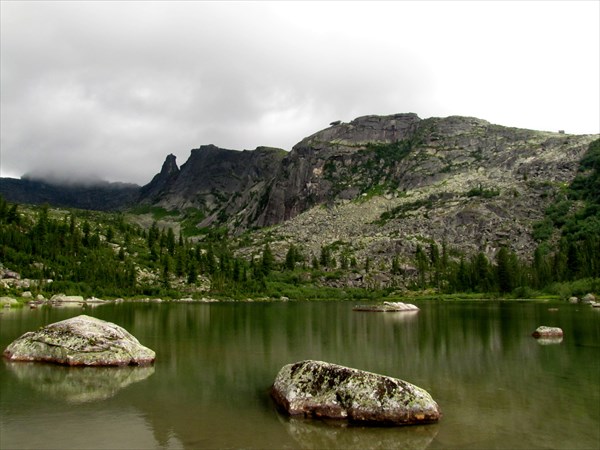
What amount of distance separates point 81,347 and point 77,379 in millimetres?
5437

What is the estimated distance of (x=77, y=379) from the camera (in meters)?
29.0

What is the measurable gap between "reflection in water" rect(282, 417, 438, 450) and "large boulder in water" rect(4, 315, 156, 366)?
18125 mm

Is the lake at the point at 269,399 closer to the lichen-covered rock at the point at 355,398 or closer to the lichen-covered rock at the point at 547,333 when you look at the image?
the lichen-covered rock at the point at 355,398

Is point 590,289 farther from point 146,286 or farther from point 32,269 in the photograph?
point 32,269

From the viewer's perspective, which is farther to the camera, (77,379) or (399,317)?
(399,317)

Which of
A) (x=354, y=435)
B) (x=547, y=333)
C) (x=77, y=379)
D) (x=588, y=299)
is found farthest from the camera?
(x=588, y=299)

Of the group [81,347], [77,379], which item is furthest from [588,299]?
[77,379]

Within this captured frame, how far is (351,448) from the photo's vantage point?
17594 mm

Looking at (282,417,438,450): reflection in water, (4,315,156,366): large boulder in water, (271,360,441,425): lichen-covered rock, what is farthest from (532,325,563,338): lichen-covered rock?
(4,315,156,366): large boulder in water

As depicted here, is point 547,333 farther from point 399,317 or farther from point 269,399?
point 399,317

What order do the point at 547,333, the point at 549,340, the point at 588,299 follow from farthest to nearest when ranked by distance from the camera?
1. the point at 588,299
2. the point at 547,333
3. the point at 549,340

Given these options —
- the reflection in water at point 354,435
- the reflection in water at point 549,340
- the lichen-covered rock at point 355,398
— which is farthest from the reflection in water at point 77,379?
the reflection in water at point 549,340

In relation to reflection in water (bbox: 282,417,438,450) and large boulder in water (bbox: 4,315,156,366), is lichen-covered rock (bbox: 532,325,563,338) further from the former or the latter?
large boulder in water (bbox: 4,315,156,366)

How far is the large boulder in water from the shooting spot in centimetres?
3353
